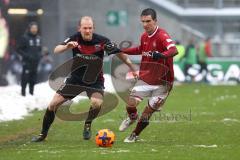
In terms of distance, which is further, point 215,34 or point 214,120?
point 215,34

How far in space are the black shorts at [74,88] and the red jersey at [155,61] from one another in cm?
90

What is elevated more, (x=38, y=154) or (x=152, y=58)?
(x=152, y=58)

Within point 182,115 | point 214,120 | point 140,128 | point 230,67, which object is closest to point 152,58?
point 140,128

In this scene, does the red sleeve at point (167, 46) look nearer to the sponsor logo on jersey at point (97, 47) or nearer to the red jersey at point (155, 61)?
the red jersey at point (155, 61)

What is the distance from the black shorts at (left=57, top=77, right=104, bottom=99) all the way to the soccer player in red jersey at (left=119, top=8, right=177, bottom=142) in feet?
2.42

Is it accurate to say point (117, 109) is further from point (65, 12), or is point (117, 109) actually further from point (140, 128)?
point (65, 12)

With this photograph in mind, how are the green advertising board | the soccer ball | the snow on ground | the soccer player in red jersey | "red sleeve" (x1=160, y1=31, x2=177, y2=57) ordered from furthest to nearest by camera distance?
the green advertising board, the snow on ground, the soccer player in red jersey, "red sleeve" (x1=160, y1=31, x2=177, y2=57), the soccer ball

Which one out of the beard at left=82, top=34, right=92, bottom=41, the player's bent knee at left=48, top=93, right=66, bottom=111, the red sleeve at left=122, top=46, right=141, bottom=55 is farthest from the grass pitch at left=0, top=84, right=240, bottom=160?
the beard at left=82, top=34, right=92, bottom=41

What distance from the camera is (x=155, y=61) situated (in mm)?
13070

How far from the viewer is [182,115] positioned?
64.4 ft

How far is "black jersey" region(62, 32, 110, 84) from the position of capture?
1356 centimetres

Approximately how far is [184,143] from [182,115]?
257 inches

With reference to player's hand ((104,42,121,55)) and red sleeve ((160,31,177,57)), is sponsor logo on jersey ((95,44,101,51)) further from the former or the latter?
red sleeve ((160,31,177,57))

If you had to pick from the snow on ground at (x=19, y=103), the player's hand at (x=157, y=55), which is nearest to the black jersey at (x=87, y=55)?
the player's hand at (x=157, y=55)
